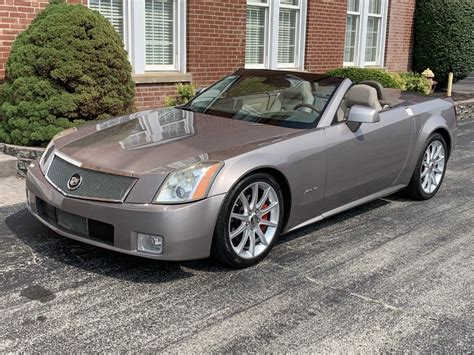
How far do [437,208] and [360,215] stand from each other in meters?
0.94

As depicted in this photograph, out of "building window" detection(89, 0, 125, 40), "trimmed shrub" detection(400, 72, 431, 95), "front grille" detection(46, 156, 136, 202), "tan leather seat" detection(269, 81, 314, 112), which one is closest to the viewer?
"front grille" detection(46, 156, 136, 202)

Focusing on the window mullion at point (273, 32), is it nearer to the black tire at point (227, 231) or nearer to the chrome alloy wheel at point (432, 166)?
the chrome alloy wheel at point (432, 166)

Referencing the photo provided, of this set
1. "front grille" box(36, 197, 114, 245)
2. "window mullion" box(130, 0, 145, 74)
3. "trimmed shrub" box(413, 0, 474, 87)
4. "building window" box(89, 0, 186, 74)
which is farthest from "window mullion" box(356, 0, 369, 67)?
"front grille" box(36, 197, 114, 245)

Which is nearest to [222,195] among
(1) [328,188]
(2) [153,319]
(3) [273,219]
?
(3) [273,219]

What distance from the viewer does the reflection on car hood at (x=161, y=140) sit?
13.1ft

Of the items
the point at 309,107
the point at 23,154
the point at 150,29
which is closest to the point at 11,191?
the point at 23,154

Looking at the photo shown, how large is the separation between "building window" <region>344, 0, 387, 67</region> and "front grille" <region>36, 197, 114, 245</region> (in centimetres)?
1082

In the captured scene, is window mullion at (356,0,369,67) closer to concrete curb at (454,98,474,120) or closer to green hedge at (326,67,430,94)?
green hedge at (326,67,430,94)

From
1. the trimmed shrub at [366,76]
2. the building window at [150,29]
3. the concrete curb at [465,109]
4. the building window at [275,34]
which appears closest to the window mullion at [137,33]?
the building window at [150,29]

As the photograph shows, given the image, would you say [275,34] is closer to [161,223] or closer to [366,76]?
[366,76]

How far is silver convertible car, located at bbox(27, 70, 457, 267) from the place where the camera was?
3809mm

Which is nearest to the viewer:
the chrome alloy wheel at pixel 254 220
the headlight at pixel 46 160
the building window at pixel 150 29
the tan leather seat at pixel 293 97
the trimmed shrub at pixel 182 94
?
the chrome alloy wheel at pixel 254 220

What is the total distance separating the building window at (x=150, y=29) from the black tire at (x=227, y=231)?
5.45 meters

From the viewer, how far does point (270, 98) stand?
5250 millimetres
